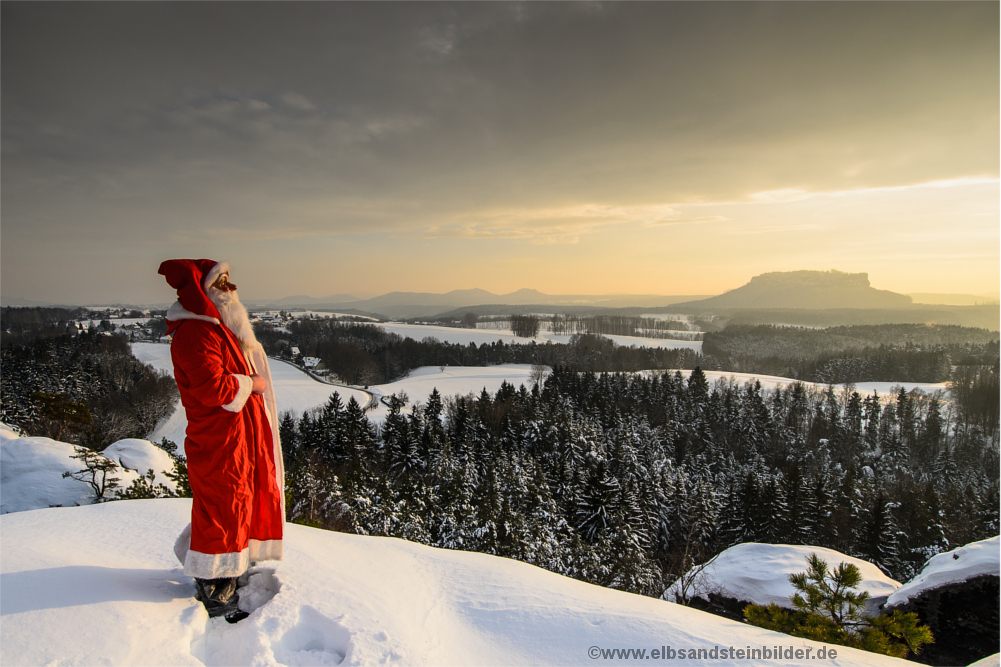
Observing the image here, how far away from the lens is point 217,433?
2.69 metres

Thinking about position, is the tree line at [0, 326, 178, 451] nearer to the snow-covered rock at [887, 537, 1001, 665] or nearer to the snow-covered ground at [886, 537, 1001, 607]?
the snow-covered ground at [886, 537, 1001, 607]

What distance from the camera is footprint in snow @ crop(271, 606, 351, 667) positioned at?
251 cm

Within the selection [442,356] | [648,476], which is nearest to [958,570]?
[648,476]

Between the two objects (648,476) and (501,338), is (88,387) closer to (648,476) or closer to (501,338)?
(648,476)

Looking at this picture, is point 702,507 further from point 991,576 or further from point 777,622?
point 777,622

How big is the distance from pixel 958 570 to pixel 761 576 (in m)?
5.38

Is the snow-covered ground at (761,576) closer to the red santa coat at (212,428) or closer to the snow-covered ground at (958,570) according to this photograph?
the snow-covered ground at (958,570)

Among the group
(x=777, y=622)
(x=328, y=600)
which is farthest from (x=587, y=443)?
(x=328, y=600)

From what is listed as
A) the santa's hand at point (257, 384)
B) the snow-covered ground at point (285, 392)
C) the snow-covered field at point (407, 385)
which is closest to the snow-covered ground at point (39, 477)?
the santa's hand at point (257, 384)

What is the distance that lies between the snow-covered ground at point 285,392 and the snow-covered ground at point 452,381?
19.8ft

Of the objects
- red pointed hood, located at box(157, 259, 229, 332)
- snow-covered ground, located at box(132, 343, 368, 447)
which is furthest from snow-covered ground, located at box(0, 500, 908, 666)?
snow-covered ground, located at box(132, 343, 368, 447)

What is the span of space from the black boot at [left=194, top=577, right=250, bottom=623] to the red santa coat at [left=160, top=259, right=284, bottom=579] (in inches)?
5.9

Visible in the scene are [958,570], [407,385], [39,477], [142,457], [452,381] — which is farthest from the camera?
[452,381]

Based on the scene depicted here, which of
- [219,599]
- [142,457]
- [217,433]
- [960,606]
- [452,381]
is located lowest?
[452,381]
